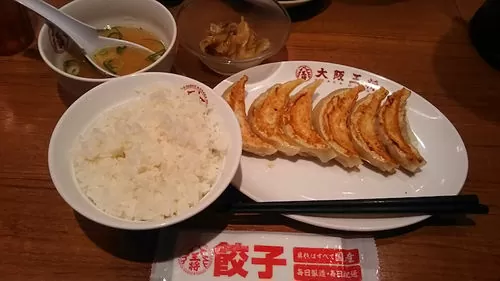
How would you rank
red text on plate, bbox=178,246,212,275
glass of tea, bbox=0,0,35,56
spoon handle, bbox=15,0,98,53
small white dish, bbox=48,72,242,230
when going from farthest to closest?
glass of tea, bbox=0,0,35,56, spoon handle, bbox=15,0,98,53, red text on plate, bbox=178,246,212,275, small white dish, bbox=48,72,242,230

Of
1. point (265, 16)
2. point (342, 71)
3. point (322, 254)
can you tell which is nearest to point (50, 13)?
point (265, 16)

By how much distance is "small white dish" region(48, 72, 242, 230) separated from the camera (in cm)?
106

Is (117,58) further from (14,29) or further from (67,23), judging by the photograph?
(14,29)

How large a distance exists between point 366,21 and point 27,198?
1335mm

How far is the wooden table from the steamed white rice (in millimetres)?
172

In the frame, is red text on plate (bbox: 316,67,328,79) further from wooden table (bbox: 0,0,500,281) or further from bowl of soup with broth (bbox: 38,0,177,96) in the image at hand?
bowl of soup with broth (bbox: 38,0,177,96)

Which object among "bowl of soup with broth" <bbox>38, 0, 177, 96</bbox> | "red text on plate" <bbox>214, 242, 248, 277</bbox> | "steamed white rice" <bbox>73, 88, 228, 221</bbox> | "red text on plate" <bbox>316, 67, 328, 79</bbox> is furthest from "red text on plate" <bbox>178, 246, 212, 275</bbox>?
"red text on plate" <bbox>316, 67, 328, 79</bbox>

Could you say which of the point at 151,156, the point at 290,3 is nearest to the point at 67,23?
the point at 151,156

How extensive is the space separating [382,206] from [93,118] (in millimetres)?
790

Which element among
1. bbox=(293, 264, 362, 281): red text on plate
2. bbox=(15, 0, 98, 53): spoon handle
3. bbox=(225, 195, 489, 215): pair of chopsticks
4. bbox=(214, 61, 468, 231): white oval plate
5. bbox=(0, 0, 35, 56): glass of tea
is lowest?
bbox=(293, 264, 362, 281): red text on plate

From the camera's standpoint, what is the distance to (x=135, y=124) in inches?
49.0

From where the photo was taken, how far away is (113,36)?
5.13 ft

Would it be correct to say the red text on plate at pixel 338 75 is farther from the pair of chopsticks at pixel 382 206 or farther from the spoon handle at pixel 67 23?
the spoon handle at pixel 67 23

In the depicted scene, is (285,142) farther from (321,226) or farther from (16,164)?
(16,164)
